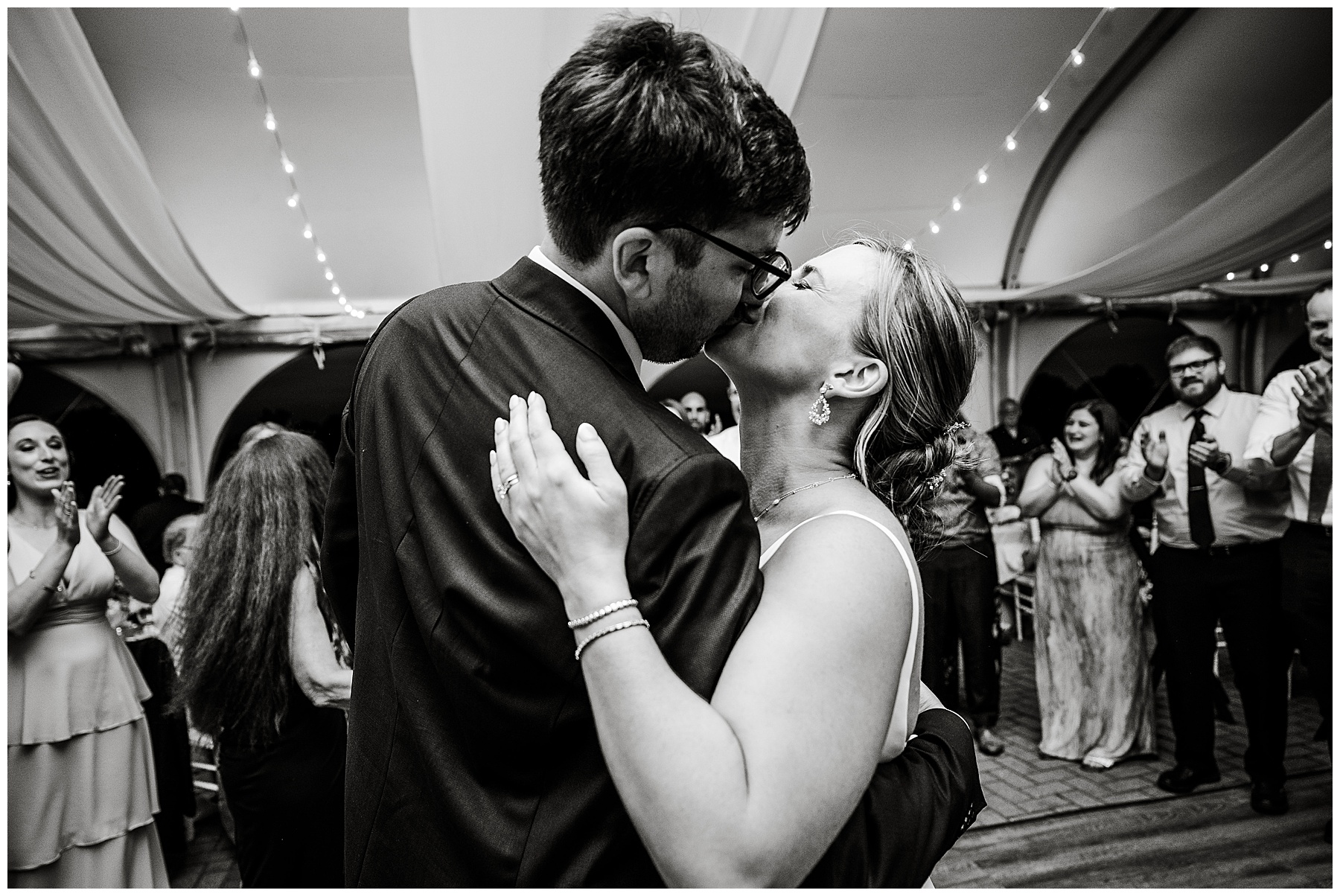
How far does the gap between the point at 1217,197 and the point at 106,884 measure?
618cm

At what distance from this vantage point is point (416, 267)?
783cm

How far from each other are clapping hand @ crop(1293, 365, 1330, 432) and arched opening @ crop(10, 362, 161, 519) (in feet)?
26.7

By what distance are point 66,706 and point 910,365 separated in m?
2.95

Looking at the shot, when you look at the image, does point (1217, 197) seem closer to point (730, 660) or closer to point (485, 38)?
point (485, 38)

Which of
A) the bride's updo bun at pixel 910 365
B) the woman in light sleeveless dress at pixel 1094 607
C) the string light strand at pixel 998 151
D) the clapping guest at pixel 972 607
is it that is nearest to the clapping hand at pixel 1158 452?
the woman in light sleeveless dress at pixel 1094 607

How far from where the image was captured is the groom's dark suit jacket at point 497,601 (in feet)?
2.90

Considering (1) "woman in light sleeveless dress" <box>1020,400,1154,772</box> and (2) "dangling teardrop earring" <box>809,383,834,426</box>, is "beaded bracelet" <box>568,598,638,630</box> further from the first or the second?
(1) "woman in light sleeveless dress" <box>1020,400,1154,772</box>

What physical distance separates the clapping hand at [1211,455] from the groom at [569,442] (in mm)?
3464

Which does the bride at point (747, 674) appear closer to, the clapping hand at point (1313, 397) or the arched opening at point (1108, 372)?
the clapping hand at point (1313, 397)

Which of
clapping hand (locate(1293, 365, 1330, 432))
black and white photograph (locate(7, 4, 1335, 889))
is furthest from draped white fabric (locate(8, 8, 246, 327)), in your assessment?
clapping hand (locate(1293, 365, 1330, 432))

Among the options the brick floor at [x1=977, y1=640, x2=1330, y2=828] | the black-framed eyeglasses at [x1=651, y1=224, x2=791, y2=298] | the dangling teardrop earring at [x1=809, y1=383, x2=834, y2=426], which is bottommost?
the brick floor at [x1=977, y1=640, x2=1330, y2=828]

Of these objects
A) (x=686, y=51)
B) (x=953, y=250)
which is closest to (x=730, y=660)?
(x=686, y=51)

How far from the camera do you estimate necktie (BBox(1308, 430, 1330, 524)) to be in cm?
365

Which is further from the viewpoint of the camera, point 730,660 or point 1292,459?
point 1292,459
